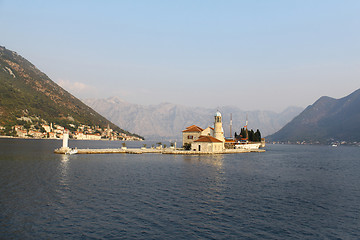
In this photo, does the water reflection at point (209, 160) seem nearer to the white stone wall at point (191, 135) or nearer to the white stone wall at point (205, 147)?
the white stone wall at point (205, 147)

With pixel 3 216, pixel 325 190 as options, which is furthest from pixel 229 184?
pixel 3 216

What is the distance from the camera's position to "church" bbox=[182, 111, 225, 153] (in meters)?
108

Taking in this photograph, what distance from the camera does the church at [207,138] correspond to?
4259 inches

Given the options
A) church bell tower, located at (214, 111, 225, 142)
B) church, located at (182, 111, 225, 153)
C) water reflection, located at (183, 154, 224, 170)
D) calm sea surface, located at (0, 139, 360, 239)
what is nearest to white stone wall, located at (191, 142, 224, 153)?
church, located at (182, 111, 225, 153)

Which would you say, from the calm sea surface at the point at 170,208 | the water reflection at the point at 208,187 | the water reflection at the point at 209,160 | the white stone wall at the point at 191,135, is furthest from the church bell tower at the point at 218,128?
the calm sea surface at the point at 170,208

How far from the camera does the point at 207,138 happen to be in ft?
360

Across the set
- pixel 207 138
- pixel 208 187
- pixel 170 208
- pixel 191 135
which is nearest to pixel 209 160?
pixel 207 138

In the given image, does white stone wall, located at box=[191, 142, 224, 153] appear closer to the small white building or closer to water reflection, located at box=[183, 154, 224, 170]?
the small white building

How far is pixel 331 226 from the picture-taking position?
26531mm

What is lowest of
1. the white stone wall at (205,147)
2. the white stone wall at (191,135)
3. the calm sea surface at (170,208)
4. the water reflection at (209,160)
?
the calm sea surface at (170,208)

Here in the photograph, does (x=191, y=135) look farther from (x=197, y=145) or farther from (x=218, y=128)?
(x=197, y=145)

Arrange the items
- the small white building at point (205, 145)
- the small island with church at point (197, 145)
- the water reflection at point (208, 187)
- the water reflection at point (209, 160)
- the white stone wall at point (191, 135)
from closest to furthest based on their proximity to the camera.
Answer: the water reflection at point (208, 187) < the water reflection at point (209, 160) < the small island with church at point (197, 145) < the small white building at point (205, 145) < the white stone wall at point (191, 135)

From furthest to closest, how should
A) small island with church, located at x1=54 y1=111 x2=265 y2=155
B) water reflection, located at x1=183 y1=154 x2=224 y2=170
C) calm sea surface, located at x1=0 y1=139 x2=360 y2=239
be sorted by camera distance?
small island with church, located at x1=54 y1=111 x2=265 y2=155 < water reflection, located at x1=183 y1=154 x2=224 y2=170 < calm sea surface, located at x1=0 y1=139 x2=360 y2=239

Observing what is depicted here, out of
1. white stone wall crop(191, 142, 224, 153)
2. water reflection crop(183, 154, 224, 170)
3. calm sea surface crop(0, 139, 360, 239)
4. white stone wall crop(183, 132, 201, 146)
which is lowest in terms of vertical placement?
calm sea surface crop(0, 139, 360, 239)
